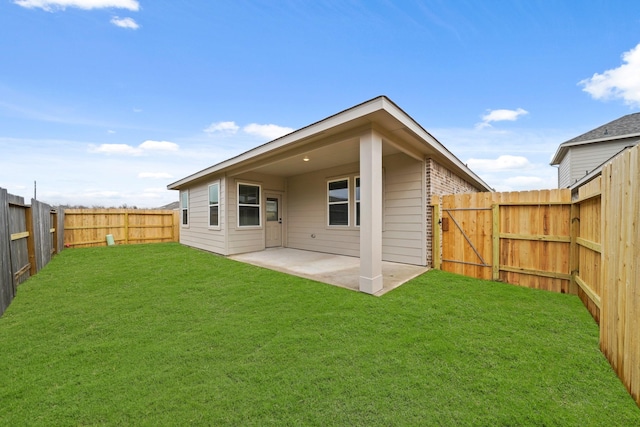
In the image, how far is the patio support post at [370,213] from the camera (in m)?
4.16

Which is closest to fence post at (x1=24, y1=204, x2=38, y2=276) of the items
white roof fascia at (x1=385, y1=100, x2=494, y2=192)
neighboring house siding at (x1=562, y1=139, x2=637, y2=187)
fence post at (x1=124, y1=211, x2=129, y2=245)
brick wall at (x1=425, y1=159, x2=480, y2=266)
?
fence post at (x1=124, y1=211, x2=129, y2=245)

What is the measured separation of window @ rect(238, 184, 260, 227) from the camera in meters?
8.12

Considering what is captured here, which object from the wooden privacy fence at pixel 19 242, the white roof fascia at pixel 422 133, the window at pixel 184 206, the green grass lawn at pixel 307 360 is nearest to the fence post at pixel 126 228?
the window at pixel 184 206

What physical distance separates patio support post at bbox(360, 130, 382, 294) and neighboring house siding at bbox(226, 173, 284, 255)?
4959 millimetres

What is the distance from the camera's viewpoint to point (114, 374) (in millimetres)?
A: 2203

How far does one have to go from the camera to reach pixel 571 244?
13.7ft

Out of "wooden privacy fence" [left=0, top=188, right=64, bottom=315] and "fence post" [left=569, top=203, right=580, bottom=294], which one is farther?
"fence post" [left=569, top=203, right=580, bottom=294]

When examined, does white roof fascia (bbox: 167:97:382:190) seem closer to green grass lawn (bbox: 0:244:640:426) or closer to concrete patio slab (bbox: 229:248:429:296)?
concrete patio slab (bbox: 229:248:429:296)

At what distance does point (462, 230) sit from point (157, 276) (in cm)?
666

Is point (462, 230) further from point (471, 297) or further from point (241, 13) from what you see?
point (241, 13)

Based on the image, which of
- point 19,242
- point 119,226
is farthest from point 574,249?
point 119,226

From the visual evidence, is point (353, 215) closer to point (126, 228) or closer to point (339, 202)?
point (339, 202)

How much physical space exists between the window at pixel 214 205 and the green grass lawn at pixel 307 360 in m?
4.23

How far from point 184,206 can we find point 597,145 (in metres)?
18.5
